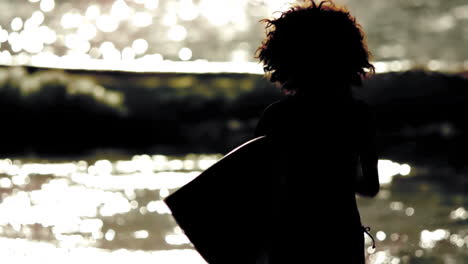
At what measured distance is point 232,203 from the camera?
2531 mm

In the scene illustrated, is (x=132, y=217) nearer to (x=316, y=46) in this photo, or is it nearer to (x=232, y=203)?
(x=232, y=203)

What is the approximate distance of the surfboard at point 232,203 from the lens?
2520mm

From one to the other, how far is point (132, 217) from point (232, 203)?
163 inches

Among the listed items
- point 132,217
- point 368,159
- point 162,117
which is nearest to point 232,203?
point 368,159

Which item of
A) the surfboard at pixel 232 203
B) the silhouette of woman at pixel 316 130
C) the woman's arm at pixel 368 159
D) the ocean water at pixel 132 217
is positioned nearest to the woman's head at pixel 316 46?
the silhouette of woman at pixel 316 130

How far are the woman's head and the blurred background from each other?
295 centimetres

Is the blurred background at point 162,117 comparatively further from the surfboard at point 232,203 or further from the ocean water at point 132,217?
the surfboard at point 232,203

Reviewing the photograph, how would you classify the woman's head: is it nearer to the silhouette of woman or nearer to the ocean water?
the silhouette of woman

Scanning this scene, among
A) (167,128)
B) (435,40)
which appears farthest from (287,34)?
(435,40)

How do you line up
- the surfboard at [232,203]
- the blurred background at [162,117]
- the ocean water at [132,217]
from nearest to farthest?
the surfboard at [232,203], the ocean water at [132,217], the blurred background at [162,117]

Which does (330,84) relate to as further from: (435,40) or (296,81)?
(435,40)

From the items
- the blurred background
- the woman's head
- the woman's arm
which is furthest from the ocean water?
the woman's head

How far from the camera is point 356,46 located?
8.41 feet

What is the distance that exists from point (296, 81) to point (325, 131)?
19 centimetres
